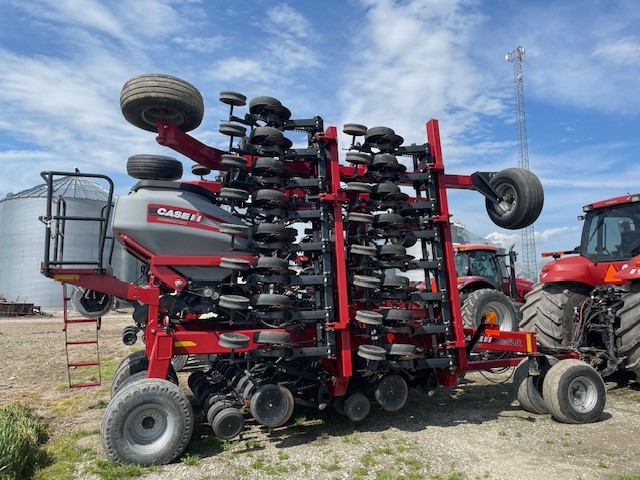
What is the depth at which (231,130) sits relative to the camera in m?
6.06

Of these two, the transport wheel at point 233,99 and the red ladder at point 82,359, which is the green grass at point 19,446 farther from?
the transport wheel at point 233,99

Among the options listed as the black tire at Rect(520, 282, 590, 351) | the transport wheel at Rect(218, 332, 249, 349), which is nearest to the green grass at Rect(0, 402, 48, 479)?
the transport wheel at Rect(218, 332, 249, 349)

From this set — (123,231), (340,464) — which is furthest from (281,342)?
(123,231)

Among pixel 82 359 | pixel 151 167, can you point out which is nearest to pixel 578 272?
pixel 151 167

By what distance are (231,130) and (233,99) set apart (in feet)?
1.24

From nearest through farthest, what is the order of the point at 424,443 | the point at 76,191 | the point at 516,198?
the point at 424,443 → the point at 516,198 → the point at 76,191

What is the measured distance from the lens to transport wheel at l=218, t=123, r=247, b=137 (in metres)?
6.05

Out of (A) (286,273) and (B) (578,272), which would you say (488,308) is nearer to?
(B) (578,272)

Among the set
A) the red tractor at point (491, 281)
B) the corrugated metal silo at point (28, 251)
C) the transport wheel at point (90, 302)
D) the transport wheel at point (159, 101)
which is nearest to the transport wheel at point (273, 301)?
the transport wheel at point (90, 302)

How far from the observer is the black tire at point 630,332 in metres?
6.89

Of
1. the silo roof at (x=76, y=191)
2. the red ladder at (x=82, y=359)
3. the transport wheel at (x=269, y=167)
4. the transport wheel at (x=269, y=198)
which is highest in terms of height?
the silo roof at (x=76, y=191)

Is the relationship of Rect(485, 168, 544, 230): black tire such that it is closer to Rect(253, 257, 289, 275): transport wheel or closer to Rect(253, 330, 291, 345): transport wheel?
Rect(253, 257, 289, 275): transport wheel

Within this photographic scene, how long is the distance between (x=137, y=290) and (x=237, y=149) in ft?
6.77

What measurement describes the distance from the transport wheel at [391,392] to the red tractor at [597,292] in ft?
8.17
